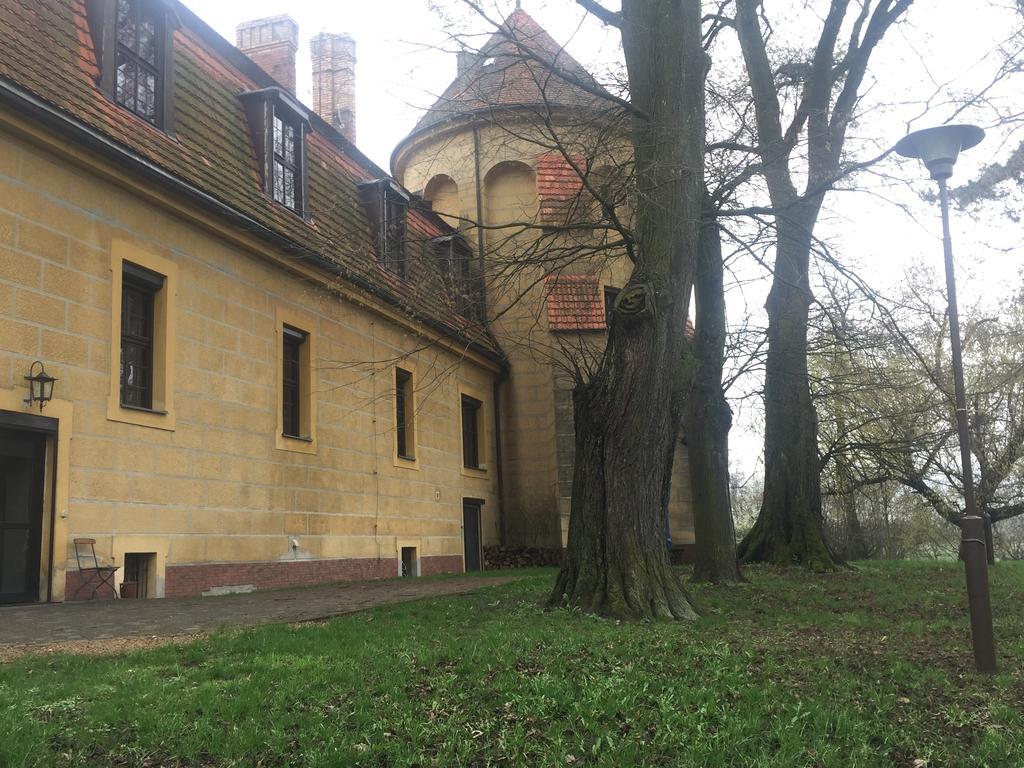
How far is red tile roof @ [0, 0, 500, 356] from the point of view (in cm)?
1048

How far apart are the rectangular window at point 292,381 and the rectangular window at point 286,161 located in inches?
82.1

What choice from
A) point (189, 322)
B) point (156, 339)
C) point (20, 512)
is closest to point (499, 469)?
point (189, 322)

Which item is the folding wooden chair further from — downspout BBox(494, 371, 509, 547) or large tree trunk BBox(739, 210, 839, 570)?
downspout BBox(494, 371, 509, 547)

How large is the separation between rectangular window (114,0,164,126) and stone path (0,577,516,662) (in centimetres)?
613

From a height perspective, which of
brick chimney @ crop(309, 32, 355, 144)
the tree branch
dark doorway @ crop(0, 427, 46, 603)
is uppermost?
brick chimney @ crop(309, 32, 355, 144)

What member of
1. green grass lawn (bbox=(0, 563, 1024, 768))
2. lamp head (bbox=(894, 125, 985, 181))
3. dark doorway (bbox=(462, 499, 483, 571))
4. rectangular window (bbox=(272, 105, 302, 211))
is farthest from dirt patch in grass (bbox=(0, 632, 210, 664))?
dark doorway (bbox=(462, 499, 483, 571))

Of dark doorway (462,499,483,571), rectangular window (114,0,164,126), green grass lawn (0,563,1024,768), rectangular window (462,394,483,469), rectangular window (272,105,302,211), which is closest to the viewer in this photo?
green grass lawn (0,563,1024,768)

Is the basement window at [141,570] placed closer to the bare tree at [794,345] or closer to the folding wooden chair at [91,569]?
the folding wooden chair at [91,569]

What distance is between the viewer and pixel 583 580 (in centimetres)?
887

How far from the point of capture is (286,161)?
15406 mm

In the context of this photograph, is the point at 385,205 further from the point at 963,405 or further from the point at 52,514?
the point at 963,405

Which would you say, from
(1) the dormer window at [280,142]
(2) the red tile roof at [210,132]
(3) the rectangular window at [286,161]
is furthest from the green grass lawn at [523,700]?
(3) the rectangular window at [286,161]

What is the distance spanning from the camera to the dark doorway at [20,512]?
988cm

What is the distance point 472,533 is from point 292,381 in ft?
26.9
